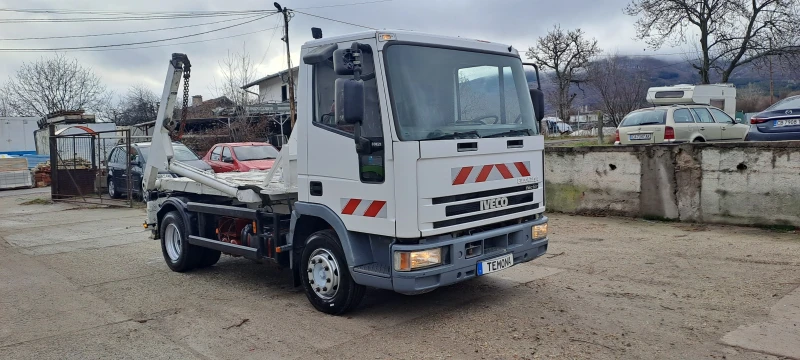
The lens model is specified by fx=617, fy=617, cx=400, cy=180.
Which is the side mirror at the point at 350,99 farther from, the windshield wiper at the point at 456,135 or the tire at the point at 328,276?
the tire at the point at 328,276

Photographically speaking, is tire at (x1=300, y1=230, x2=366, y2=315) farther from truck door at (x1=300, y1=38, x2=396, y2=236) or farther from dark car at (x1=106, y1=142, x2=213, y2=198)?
dark car at (x1=106, y1=142, x2=213, y2=198)

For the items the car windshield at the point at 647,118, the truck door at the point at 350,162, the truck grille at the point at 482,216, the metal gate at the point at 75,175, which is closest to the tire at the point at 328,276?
the truck door at the point at 350,162

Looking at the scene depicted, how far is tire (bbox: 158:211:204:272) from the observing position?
27.1ft

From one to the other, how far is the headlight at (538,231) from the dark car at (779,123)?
7600 mm

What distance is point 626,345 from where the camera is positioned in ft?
16.1

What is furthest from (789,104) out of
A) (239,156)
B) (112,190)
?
(112,190)

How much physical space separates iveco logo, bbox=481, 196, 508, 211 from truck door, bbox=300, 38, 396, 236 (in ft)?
3.10

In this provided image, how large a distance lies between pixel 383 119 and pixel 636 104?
29.8 meters

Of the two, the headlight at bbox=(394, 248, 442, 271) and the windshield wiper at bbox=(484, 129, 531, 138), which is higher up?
the windshield wiper at bbox=(484, 129, 531, 138)

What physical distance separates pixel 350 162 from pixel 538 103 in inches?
89.1

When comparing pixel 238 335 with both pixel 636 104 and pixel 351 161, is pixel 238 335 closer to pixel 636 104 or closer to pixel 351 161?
pixel 351 161

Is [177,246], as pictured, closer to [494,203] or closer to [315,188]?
[315,188]

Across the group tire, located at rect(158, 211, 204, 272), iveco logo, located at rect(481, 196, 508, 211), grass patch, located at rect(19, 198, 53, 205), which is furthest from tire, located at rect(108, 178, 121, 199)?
iveco logo, located at rect(481, 196, 508, 211)

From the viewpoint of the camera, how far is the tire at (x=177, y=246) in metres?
8.27
